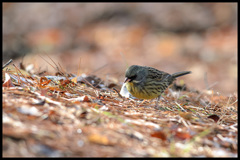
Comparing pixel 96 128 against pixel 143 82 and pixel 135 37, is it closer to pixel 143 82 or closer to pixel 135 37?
pixel 143 82

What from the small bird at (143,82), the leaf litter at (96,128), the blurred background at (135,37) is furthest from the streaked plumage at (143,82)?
the blurred background at (135,37)

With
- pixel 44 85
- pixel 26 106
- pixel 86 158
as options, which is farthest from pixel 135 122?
pixel 44 85

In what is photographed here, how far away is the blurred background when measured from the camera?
1295 cm

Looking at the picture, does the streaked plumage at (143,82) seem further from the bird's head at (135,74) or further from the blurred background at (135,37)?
the blurred background at (135,37)

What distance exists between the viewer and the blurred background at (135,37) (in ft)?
42.5

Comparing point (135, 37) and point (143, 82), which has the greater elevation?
point (135, 37)

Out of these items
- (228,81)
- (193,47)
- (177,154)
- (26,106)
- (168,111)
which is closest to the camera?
(177,154)

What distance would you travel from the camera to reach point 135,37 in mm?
14969

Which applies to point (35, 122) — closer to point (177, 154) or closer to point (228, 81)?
point (177, 154)

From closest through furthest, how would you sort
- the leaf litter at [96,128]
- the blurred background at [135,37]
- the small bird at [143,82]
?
the leaf litter at [96,128]
the small bird at [143,82]
the blurred background at [135,37]

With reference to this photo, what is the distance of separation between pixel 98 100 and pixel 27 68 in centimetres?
314

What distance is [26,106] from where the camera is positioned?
3.56 metres

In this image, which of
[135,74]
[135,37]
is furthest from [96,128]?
[135,37]

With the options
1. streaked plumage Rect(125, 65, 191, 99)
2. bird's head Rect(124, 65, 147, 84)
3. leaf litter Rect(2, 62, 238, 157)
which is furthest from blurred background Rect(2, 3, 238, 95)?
leaf litter Rect(2, 62, 238, 157)
